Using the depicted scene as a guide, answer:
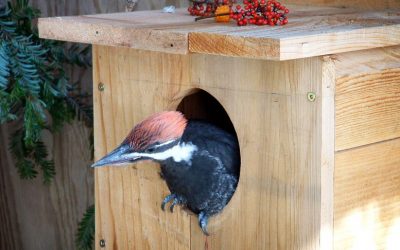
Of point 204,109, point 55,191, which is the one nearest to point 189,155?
point 204,109

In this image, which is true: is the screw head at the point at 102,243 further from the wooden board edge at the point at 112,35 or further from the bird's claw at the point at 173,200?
the wooden board edge at the point at 112,35

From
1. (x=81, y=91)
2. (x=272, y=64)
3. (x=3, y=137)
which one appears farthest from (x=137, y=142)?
(x=3, y=137)

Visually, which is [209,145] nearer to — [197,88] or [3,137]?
[197,88]

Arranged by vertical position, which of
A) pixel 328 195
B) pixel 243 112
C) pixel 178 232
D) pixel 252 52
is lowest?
pixel 178 232

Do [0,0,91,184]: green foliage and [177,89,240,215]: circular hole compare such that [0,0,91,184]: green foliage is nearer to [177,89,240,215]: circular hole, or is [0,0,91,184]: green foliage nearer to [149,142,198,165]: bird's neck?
[177,89,240,215]: circular hole

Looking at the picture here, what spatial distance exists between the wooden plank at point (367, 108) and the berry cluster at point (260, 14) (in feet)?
0.79

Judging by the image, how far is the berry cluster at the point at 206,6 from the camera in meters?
2.40

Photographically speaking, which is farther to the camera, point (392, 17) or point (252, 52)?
point (392, 17)

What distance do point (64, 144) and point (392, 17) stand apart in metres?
1.49

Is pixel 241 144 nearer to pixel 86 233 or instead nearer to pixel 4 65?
pixel 4 65

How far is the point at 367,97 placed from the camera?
7.11ft

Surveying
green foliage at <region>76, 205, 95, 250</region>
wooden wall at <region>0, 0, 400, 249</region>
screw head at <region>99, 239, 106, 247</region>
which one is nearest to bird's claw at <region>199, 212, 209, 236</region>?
screw head at <region>99, 239, 106, 247</region>

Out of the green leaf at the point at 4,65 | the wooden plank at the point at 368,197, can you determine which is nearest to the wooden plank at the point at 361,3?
the wooden plank at the point at 368,197

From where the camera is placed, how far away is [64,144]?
3.42 m
